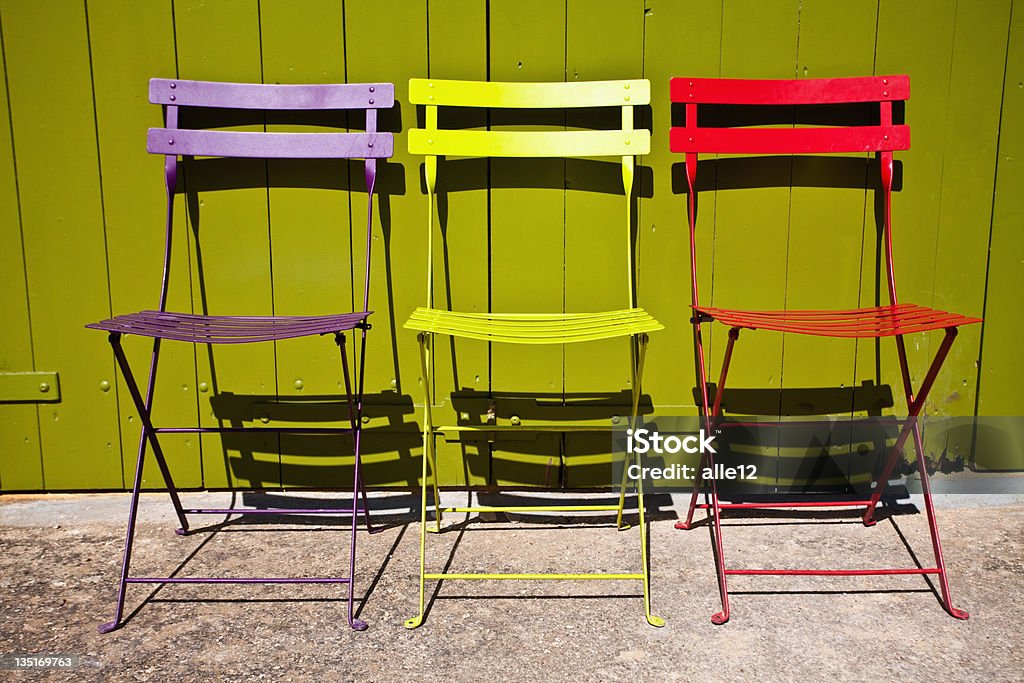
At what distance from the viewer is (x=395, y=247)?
2.34 meters

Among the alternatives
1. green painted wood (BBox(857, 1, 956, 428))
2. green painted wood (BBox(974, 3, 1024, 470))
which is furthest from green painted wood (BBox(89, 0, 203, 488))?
green painted wood (BBox(974, 3, 1024, 470))

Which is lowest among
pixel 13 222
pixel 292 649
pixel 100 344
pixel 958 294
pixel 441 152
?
pixel 292 649

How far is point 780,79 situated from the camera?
2.24 metres

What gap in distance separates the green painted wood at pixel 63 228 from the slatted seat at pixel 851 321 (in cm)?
192

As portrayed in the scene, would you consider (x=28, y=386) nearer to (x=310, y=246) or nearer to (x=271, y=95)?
(x=310, y=246)

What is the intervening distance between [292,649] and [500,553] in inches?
25.1

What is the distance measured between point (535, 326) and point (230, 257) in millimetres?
1122

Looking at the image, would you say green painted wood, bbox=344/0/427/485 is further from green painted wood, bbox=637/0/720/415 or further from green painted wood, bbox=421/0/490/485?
green painted wood, bbox=637/0/720/415

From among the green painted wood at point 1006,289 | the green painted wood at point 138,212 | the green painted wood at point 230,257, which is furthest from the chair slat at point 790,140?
the green painted wood at point 138,212

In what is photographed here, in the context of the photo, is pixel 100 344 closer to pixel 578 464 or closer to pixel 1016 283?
pixel 578 464

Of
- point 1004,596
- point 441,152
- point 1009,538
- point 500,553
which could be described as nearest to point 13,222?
point 441,152

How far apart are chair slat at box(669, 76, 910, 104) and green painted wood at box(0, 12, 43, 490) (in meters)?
2.07

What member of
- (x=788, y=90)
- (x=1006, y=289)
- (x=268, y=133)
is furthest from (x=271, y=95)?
(x=1006, y=289)

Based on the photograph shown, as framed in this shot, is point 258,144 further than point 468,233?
No
